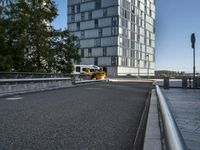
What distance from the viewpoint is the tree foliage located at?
2645 cm

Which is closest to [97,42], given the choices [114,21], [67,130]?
[114,21]

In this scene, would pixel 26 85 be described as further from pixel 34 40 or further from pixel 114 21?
pixel 114 21

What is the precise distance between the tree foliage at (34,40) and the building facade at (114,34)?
55.3 m

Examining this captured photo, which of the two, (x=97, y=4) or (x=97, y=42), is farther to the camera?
(x=97, y=4)

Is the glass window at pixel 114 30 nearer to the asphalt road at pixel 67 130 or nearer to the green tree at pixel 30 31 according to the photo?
the green tree at pixel 30 31

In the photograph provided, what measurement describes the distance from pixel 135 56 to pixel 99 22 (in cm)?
1462

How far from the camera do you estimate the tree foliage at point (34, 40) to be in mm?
26453

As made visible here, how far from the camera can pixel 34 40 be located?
91.1 ft

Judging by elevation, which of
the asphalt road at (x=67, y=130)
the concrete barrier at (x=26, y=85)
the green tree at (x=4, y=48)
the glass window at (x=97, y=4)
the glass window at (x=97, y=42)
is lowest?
the asphalt road at (x=67, y=130)

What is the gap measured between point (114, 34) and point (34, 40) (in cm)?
6022

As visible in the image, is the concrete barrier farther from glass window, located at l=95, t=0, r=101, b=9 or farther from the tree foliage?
glass window, located at l=95, t=0, r=101, b=9

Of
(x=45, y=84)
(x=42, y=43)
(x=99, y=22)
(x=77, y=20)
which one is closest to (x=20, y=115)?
(x=45, y=84)

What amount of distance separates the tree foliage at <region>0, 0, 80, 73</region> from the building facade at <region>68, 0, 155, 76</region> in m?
55.3

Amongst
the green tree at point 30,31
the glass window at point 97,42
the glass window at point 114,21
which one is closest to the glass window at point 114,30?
the glass window at point 114,21
